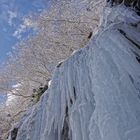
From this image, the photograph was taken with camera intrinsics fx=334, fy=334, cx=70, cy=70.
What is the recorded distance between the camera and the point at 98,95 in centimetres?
243

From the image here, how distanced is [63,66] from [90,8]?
9.15m

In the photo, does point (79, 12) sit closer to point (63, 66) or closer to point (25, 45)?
point (25, 45)

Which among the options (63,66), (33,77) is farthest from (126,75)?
(33,77)

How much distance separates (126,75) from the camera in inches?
101

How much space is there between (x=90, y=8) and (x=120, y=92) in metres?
10.6

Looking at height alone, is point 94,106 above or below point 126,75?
below

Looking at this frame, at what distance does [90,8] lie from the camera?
12.6 metres

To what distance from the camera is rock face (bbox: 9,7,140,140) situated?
2029 mm

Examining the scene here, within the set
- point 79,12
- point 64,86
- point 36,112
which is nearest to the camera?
point 64,86

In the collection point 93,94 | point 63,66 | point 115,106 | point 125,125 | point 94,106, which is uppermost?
point 63,66

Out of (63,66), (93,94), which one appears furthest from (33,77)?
(93,94)

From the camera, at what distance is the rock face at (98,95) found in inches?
79.9

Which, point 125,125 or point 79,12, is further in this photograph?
point 79,12

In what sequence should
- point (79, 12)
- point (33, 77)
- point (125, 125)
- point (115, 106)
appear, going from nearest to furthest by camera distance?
point (125, 125) → point (115, 106) → point (79, 12) → point (33, 77)
